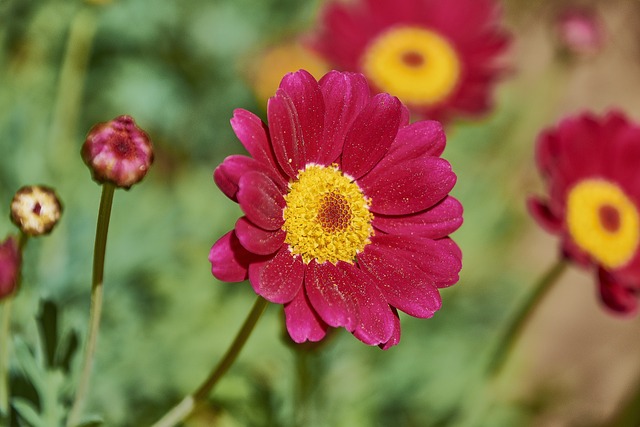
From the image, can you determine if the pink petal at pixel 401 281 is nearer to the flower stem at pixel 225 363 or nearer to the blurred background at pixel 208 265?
the flower stem at pixel 225 363

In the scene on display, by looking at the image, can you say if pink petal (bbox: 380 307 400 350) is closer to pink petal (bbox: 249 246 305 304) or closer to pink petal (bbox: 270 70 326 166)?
pink petal (bbox: 249 246 305 304)

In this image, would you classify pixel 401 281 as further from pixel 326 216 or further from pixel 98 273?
pixel 98 273

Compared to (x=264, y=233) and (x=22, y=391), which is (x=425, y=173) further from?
(x=22, y=391)

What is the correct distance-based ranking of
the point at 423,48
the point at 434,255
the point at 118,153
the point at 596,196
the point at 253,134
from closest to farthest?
the point at 118,153, the point at 253,134, the point at 434,255, the point at 596,196, the point at 423,48

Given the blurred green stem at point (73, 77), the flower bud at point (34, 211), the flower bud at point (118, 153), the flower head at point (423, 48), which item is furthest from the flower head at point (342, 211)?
the blurred green stem at point (73, 77)

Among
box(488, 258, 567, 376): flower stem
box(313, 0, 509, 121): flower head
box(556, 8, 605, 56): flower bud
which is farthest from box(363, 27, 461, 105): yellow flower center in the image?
box(488, 258, 567, 376): flower stem

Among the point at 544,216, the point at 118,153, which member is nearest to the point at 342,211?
the point at 118,153
